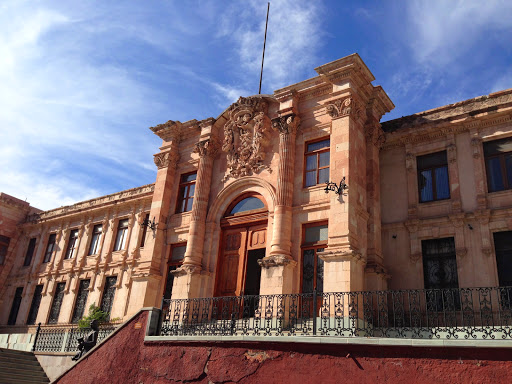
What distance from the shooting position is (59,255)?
29188mm

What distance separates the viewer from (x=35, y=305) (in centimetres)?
2873

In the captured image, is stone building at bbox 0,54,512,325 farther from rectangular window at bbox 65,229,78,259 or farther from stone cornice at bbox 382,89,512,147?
rectangular window at bbox 65,229,78,259

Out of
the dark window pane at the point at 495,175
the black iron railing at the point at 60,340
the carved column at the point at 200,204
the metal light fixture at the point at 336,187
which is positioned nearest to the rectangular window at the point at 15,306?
the black iron railing at the point at 60,340

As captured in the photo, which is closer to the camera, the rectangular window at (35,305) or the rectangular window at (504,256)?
the rectangular window at (504,256)

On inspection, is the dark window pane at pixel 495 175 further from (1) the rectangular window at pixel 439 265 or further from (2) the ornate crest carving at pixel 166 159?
(2) the ornate crest carving at pixel 166 159

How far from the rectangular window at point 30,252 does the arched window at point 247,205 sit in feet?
62.6

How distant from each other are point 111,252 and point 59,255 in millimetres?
4681

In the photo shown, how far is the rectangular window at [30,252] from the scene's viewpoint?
31172 mm

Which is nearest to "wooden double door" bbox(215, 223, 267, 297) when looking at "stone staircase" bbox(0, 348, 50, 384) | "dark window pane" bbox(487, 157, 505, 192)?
"stone staircase" bbox(0, 348, 50, 384)

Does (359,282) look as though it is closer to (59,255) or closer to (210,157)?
(210,157)

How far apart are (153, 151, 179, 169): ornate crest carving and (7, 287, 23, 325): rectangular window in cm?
1577

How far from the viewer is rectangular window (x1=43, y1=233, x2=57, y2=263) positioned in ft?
98.8

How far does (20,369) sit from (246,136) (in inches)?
460

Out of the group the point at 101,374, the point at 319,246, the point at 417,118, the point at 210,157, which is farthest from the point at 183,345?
the point at 417,118
